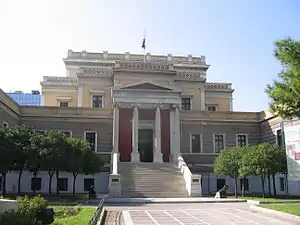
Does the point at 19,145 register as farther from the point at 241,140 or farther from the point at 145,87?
the point at 241,140

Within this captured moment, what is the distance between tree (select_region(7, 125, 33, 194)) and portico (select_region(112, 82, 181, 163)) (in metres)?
11.0

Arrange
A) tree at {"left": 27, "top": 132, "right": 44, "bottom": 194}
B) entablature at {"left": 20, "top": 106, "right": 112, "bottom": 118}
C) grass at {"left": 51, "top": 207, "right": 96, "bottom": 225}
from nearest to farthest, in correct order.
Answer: grass at {"left": 51, "top": 207, "right": 96, "bottom": 225}
tree at {"left": 27, "top": 132, "right": 44, "bottom": 194}
entablature at {"left": 20, "top": 106, "right": 112, "bottom": 118}

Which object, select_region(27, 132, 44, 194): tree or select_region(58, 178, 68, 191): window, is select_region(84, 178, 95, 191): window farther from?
select_region(27, 132, 44, 194): tree

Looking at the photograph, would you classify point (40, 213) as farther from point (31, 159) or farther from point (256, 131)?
point (256, 131)

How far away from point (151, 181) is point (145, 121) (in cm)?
1023

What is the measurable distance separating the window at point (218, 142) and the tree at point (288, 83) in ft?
76.7

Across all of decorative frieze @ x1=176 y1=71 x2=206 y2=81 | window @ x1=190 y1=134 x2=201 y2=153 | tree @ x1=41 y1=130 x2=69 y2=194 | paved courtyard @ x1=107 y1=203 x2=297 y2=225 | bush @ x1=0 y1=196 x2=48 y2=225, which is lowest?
paved courtyard @ x1=107 y1=203 x2=297 y2=225

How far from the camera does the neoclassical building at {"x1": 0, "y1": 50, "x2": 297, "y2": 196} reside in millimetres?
36812

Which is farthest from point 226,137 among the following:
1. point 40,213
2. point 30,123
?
point 40,213

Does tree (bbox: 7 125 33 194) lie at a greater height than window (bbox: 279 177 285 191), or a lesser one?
greater

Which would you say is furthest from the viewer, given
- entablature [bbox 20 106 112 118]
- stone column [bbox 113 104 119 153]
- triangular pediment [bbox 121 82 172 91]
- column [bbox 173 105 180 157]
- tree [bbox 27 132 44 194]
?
entablature [bbox 20 106 112 118]

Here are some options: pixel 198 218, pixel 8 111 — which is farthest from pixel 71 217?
pixel 8 111

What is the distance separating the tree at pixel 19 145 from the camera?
25.2 metres

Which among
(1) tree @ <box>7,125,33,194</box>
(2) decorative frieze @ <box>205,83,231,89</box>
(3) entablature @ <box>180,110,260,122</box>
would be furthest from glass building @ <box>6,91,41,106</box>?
(1) tree @ <box>7,125,33,194</box>
